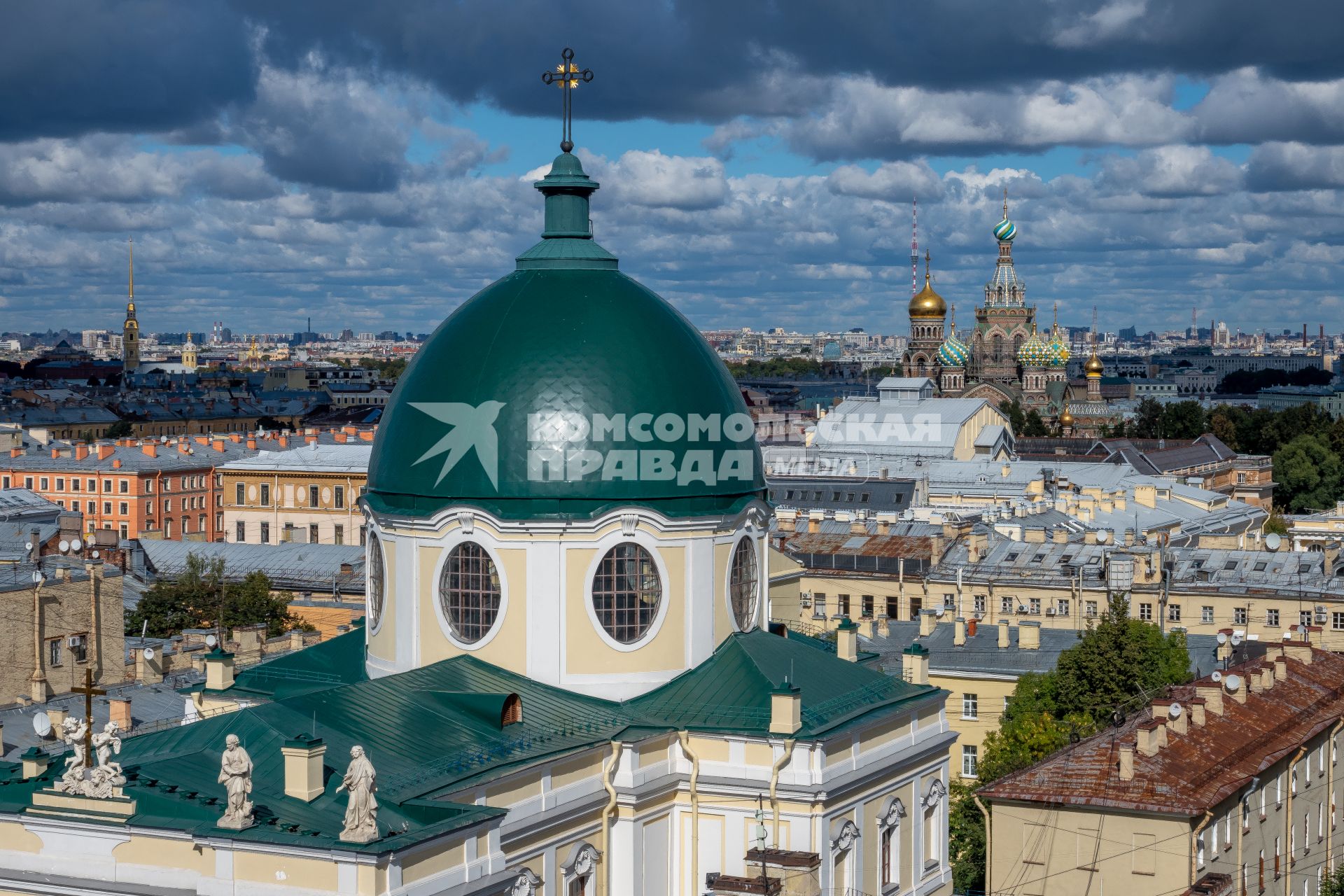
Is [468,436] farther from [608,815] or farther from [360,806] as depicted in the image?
[360,806]

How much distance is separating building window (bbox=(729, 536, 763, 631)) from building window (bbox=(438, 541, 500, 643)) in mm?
3349

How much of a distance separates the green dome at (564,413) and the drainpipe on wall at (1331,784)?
1389 cm

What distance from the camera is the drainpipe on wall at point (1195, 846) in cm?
2884

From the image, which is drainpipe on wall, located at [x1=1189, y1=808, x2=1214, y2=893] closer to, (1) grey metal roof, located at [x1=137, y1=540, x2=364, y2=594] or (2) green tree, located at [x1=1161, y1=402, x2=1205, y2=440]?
(1) grey metal roof, located at [x1=137, y1=540, x2=364, y2=594]

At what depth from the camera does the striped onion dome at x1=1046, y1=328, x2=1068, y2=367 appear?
184 metres

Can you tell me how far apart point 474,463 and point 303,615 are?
2872 cm

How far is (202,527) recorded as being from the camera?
92.3 m

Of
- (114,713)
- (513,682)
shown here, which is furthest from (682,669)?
(114,713)

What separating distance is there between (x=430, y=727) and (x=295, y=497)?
59777mm

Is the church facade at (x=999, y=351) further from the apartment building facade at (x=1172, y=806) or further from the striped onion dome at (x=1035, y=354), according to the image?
the apartment building facade at (x=1172, y=806)

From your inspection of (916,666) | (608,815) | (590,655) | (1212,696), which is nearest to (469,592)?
(590,655)

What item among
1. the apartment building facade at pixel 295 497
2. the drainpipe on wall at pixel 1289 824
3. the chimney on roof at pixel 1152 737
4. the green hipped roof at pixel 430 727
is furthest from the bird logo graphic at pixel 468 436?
the apartment building facade at pixel 295 497

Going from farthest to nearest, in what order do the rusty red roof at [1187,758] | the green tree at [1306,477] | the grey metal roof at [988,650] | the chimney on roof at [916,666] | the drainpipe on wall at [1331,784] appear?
the green tree at [1306,477]
the grey metal roof at [988,650]
the drainpipe on wall at [1331,784]
the chimney on roof at [916,666]
the rusty red roof at [1187,758]

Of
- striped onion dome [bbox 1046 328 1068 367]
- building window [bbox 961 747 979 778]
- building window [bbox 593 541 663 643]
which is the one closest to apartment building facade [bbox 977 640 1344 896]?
building window [bbox 593 541 663 643]
